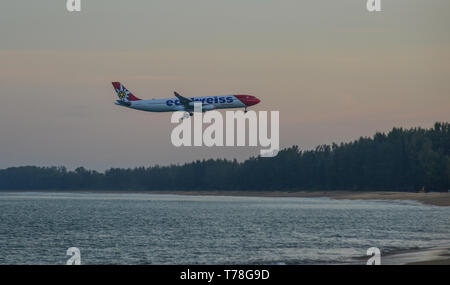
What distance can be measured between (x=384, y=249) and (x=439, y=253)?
32.8 feet

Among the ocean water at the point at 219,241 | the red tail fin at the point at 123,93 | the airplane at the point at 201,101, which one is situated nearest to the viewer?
the ocean water at the point at 219,241

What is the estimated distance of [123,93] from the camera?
165 metres

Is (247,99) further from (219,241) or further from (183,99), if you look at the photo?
(219,241)

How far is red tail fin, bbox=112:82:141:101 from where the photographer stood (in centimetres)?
16150


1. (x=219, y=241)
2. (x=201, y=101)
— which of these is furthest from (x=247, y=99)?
(x=219, y=241)

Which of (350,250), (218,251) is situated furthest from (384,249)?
(218,251)

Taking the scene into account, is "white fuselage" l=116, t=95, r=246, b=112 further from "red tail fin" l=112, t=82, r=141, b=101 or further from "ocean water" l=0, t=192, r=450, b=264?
"ocean water" l=0, t=192, r=450, b=264

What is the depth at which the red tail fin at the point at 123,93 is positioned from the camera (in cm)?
16150

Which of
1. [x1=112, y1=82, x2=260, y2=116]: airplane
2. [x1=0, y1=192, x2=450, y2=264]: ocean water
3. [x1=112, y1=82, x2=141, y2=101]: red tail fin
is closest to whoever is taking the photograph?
[x1=0, y1=192, x2=450, y2=264]: ocean water

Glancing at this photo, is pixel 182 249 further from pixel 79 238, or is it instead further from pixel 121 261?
pixel 79 238

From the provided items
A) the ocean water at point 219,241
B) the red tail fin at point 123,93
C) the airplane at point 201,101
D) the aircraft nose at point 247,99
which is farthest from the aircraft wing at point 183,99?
the red tail fin at point 123,93

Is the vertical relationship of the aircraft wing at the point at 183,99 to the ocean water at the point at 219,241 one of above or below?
above

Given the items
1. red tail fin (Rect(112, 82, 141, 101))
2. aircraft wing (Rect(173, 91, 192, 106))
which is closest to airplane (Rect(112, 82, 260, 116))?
aircraft wing (Rect(173, 91, 192, 106))

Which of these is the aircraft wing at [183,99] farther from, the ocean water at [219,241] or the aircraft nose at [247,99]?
the ocean water at [219,241]
